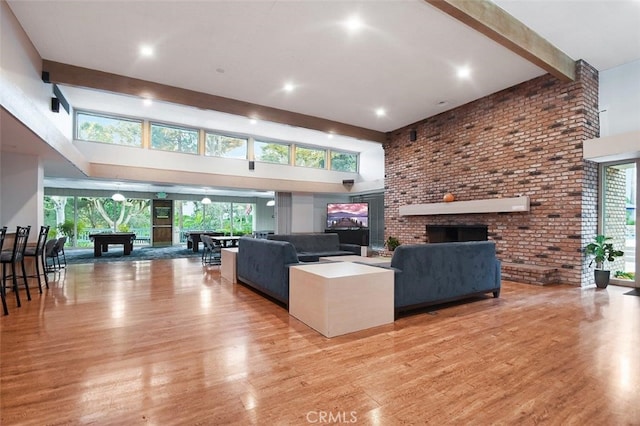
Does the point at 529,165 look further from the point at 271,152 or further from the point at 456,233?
the point at 271,152

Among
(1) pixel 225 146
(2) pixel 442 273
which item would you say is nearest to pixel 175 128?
(1) pixel 225 146

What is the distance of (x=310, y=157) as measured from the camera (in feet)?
37.4

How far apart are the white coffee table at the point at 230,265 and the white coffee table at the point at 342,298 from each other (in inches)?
91.7

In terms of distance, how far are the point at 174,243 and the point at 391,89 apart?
1110 cm

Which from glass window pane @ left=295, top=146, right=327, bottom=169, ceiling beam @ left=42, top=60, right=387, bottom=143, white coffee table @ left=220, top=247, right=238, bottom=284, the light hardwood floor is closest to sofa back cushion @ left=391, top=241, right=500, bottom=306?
the light hardwood floor

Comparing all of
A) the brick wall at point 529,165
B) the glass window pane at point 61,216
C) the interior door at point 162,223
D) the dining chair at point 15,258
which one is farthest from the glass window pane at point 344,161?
the glass window pane at point 61,216

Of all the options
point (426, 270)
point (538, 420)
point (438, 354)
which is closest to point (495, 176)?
point (426, 270)

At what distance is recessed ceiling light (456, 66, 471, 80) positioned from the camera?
5.44 meters

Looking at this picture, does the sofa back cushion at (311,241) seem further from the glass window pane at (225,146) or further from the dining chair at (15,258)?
the dining chair at (15,258)

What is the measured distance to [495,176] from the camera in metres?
6.46

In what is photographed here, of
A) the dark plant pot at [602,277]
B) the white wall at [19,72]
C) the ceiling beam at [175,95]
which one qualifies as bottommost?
the dark plant pot at [602,277]

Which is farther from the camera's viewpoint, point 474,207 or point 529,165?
point 474,207

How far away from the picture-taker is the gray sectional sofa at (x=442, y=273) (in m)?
3.49

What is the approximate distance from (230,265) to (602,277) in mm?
6322
